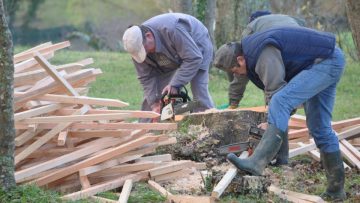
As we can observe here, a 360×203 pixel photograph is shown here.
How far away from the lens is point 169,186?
699 centimetres

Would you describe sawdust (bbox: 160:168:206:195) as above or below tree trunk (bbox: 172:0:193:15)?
below

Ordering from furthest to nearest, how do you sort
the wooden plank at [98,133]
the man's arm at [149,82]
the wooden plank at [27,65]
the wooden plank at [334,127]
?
the man's arm at [149,82]
the wooden plank at [334,127]
the wooden plank at [27,65]
the wooden plank at [98,133]

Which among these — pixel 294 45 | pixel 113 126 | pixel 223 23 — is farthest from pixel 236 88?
pixel 223 23

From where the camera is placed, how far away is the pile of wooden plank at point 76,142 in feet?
22.1

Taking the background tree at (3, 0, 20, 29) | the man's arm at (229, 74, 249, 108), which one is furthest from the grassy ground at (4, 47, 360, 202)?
the background tree at (3, 0, 20, 29)

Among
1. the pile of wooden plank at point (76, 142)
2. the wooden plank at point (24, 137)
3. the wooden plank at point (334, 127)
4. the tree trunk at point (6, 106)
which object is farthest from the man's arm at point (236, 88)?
the tree trunk at point (6, 106)

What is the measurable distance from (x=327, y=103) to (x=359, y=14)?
1442 mm

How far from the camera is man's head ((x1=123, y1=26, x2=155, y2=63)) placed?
8180mm

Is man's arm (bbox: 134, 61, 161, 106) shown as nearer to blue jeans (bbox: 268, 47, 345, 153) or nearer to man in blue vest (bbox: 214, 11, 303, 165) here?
man in blue vest (bbox: 214, 11, 303, 165)

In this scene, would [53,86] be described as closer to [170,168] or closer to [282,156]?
[170,168]

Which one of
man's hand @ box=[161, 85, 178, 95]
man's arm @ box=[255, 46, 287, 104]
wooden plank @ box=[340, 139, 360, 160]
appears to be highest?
man's arm @ box=[255, 46, 287, 104]

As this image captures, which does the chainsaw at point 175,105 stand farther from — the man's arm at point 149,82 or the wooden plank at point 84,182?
the wooden plank at point 84,182

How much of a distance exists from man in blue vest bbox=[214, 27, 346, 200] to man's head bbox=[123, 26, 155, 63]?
205 centimetres

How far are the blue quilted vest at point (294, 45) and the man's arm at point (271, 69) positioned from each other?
71 mm
